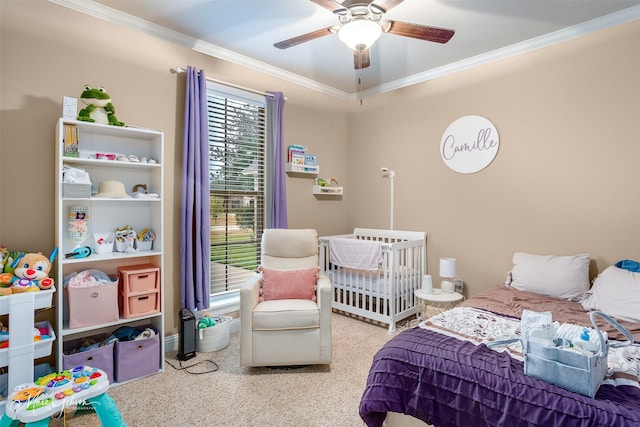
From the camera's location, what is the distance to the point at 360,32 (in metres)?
1.94

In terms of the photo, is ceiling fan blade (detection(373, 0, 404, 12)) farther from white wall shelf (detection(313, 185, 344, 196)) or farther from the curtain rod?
white wall shelf (detection(313, 185, 344, 196))

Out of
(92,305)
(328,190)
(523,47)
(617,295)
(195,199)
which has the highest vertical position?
(523,47)

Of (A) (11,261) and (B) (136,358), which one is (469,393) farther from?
(A) (11,261)

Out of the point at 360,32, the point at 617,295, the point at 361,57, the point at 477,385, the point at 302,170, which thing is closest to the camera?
the point at 477,385

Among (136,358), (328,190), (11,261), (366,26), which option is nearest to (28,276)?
(11,261)

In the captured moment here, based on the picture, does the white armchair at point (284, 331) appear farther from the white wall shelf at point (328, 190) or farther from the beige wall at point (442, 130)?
the white wall shelf at point (328, 190)

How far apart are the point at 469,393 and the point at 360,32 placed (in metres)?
1.89

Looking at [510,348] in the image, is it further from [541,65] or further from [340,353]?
[541,65]

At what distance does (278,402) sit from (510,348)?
4.45ft

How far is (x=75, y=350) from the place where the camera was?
2336mm

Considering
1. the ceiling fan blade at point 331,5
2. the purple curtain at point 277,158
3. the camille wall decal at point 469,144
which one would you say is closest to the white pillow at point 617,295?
the camille wall decal at point 469,144

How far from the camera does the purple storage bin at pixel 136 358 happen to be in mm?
2301

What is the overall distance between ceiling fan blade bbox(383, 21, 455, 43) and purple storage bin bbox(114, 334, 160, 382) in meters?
2.61

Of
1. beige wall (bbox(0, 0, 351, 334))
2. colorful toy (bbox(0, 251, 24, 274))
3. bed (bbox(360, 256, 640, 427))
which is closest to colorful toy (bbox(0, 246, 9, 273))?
colorful toy (bbox(0, 251, 24, 274))
